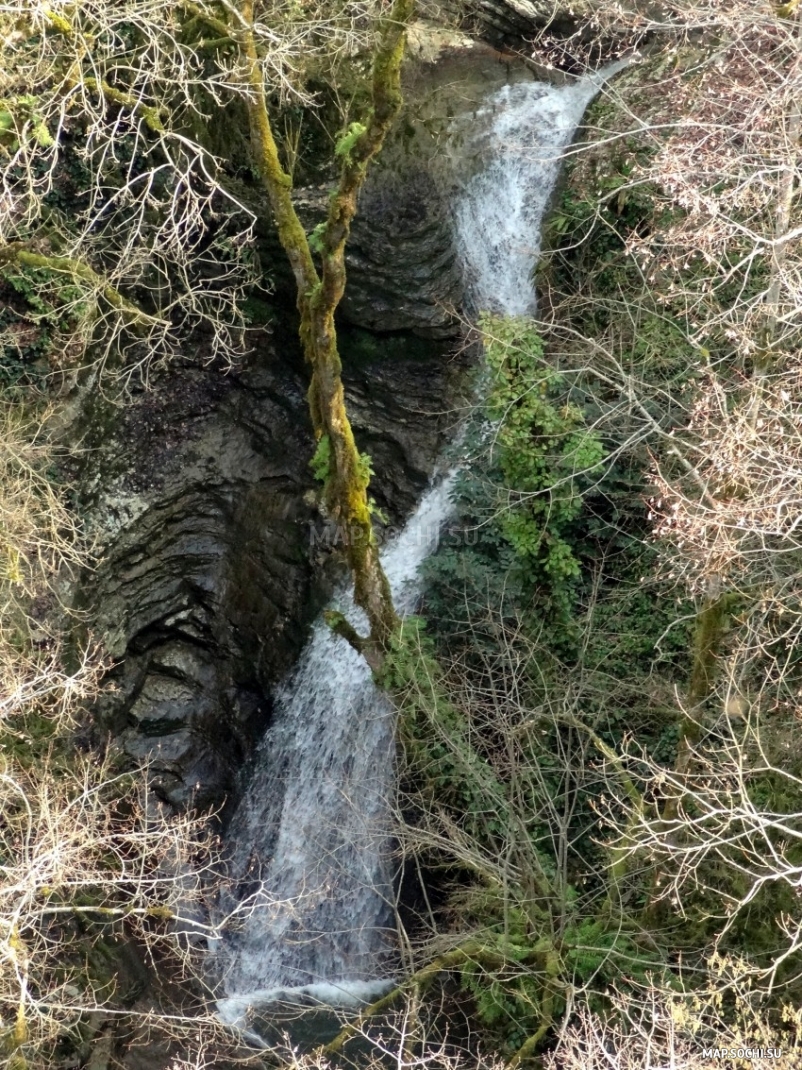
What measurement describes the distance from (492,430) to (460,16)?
6706mm

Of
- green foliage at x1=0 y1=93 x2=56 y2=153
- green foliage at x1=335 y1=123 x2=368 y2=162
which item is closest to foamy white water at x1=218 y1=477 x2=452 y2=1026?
green foliage at x1=335 y1=123 x2=368 y2=162

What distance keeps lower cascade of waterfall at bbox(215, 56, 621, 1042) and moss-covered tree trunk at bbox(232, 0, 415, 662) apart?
148 cm

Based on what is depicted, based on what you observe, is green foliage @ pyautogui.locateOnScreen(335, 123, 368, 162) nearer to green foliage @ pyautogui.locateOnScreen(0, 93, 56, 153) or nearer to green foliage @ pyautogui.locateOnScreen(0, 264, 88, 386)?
green foliage @ pyautogui.locateOnScreen(0, 93, 56, 153)

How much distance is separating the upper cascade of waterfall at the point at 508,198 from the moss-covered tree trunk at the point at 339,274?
4.03m

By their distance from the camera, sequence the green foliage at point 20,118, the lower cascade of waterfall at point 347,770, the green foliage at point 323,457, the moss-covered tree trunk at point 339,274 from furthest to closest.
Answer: the lower cascade of waterfall at point 347,770
the green foliage at point 323,457
the moss-covered tree trunk at point 339,274
the green foliage at point 20,118

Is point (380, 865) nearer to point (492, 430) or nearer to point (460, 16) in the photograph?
point (492, 430)

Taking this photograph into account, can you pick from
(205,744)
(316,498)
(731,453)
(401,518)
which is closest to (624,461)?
(401,518)

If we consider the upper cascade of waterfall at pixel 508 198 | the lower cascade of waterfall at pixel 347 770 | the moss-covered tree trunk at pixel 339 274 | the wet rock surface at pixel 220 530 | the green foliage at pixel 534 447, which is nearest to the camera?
the moss-covered tree trunk at pixel 339 274

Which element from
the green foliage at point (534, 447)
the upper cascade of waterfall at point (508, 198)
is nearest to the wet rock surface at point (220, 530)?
the upper cascade of waterfall at point (508, 198)

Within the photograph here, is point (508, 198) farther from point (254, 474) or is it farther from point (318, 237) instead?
point (318, 237)

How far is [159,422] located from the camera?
12.0 m

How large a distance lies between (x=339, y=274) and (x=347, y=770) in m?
5.95

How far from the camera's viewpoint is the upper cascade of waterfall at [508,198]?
40.9 ft

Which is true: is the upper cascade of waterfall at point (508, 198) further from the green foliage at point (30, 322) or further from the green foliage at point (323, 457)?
the green foliage at point (30, 322)
